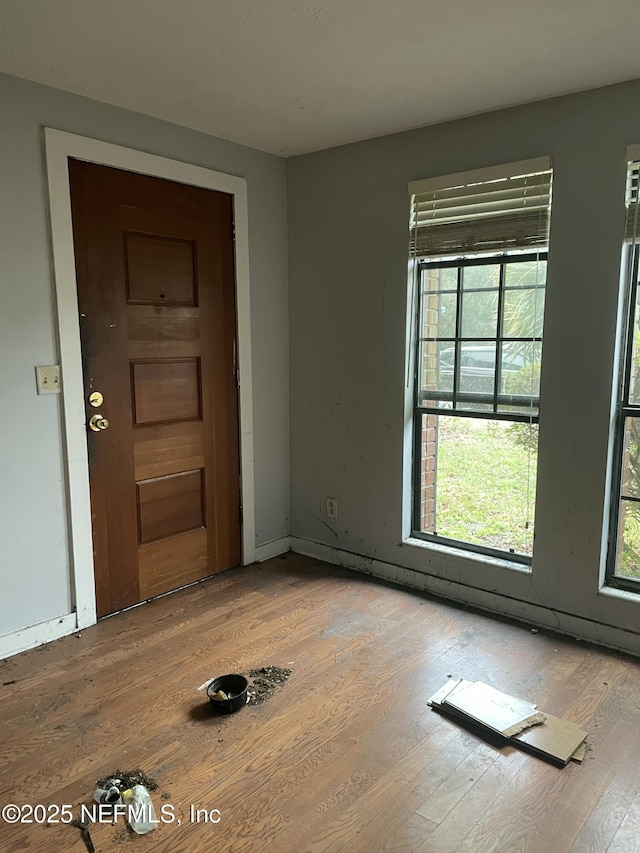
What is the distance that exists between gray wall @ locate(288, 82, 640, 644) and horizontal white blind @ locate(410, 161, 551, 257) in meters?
0.08

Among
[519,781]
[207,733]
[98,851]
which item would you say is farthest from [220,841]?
[519,781]

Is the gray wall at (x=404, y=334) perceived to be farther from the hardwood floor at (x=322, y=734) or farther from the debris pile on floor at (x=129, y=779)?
the debris pile on floor at (x=129, y=779)

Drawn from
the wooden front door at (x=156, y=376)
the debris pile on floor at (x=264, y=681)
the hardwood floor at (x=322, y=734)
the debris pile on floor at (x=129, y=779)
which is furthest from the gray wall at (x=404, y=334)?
the debris pile on floor at (x=129, y=779)

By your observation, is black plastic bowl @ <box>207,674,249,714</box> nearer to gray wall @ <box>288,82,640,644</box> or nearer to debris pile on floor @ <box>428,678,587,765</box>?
debris pile on floor @ <box>428,678,587,765</box>

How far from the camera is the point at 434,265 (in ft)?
10.3

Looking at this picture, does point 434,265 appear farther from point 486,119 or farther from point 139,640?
point 139,640

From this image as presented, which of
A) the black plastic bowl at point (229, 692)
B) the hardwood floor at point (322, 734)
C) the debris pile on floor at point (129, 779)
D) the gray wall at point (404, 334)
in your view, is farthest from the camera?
the gray wall at point (404, 334)

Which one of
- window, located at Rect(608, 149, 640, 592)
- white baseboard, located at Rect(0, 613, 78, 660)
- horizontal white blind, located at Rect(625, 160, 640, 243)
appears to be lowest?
white baseboard, located at Rect(0, 613, 78, 660)

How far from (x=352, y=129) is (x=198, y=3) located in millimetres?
1333

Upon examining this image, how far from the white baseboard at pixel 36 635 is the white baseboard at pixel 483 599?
4.84 feet

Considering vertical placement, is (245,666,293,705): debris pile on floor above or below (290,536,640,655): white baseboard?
below

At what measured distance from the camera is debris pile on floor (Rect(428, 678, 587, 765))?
2.02 meters

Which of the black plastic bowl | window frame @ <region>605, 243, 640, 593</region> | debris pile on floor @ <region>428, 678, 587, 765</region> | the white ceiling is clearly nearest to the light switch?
the white ceiling

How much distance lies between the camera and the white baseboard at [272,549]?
12.1 ft
